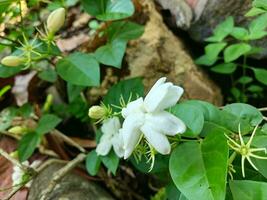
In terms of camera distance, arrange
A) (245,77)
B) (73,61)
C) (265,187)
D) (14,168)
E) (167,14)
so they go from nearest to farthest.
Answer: (265,187)
(73,61)
(14,168)
(245,77)
(167,14)

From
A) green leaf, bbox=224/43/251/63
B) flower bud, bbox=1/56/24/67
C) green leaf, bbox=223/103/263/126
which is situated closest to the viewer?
green leaf, bbox=223/103/263/126

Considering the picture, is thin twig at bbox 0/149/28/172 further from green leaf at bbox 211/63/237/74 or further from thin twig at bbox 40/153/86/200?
green leaf at bbox 211/63/237/74

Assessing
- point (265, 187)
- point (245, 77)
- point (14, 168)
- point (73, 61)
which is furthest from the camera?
point (245, 77)

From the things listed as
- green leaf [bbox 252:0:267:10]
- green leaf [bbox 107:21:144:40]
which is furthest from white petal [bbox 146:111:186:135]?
green leaf [bbox 107:21:144:40]

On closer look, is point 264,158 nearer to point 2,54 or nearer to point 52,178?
point 52,178

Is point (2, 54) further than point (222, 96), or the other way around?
point (2, 54)

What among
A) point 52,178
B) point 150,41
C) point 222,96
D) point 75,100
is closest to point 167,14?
point 150,41

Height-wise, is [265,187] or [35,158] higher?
[265,187]

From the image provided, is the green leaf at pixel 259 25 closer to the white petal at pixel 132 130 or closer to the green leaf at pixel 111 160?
the green leaf at pixel 111 160
